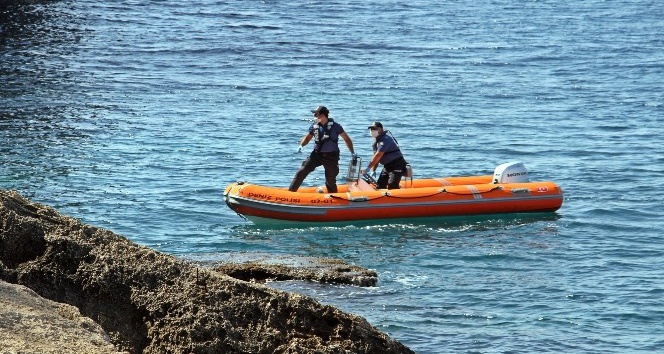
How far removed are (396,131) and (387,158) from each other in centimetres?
851

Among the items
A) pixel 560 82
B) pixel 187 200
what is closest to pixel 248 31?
pixel 560 82

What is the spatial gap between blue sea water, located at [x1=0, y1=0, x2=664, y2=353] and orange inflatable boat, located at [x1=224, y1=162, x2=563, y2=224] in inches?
10.5

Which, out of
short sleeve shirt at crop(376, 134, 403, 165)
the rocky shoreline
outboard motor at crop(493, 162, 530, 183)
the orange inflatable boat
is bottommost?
the orange inflatable boat

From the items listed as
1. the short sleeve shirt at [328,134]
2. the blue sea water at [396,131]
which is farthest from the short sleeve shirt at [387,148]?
the blue sea water at [396,131]

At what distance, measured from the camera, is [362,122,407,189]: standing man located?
18094 mm

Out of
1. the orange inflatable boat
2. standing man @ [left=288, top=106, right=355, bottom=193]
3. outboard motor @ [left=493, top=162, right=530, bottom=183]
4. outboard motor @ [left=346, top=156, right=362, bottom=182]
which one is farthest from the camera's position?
outboard motor @ [left=493, top=162, right=530, bottom=183]

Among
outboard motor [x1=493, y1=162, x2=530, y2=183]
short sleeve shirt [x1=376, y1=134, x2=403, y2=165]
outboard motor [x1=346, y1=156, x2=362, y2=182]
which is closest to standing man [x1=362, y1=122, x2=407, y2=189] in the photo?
short sleeve shirt [x1=376, y1=134, x2=403, y2=165]

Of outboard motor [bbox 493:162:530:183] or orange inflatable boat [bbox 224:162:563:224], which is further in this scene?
outboard motor [bbox 493:162:530:183]

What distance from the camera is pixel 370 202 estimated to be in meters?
17.7

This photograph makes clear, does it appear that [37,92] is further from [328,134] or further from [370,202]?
[370,202]

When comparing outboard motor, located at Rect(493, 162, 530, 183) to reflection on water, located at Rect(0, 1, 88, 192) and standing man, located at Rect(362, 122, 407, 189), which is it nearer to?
standing man, located at Rect(362, 122, 407, 189)

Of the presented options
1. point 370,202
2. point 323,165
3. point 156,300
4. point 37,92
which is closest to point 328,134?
point 323,165

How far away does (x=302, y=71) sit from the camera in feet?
114

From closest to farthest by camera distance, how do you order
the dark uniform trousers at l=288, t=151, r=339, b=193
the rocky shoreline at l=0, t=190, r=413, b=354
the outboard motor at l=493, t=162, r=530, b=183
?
the rocky shoreline at l=0, t=190, r=413, b=354
the dark uniform trousers at l=288, t=151, r=339, b=193
the outboard motor at l=493, t=162, r=530, b=183
